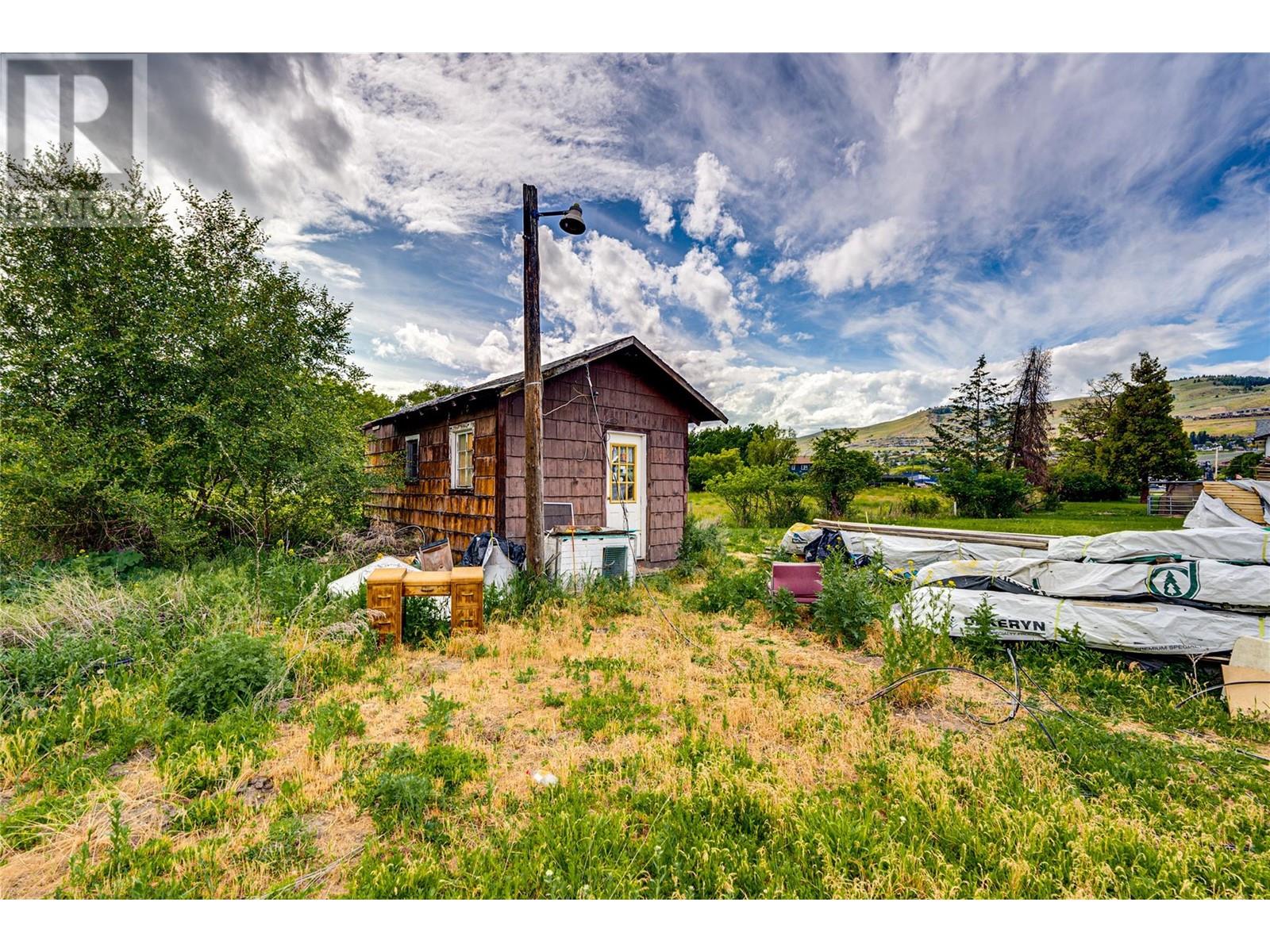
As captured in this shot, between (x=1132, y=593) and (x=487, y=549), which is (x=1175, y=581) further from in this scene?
(x=487, y=549)

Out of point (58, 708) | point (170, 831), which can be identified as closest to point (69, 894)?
point (170, 831)

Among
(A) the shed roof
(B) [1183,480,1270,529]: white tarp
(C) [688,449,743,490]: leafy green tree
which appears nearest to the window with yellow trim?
(A) the shed roof

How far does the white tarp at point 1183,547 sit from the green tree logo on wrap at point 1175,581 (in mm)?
259

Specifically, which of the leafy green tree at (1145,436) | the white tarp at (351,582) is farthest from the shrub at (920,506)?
the white tarp at (351,582)

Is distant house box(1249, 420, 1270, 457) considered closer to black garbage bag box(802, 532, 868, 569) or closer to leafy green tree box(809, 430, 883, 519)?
leafy green tree box(809, 430, 883, 519)

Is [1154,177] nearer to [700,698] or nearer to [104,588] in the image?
[700,698]

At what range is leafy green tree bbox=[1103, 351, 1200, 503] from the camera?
18.2m

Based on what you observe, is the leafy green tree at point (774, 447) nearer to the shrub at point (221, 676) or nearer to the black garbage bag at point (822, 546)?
the black garbage bag at point (822, 546)

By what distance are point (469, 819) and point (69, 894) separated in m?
1.38

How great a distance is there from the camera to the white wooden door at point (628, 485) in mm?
8258

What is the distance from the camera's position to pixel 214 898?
1702 mm

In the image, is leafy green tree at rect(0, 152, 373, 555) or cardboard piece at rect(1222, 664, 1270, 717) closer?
cardboard piece at rect(1222, 664, 1270, 717)

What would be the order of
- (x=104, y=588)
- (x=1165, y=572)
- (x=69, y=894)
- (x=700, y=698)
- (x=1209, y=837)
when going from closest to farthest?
(x=69, y=894) → (x=1209, y=837) → (x=700, y=698) → (x=1165, y=572) → (x=104, y=588)

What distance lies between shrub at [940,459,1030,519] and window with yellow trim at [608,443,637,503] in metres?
13.1
